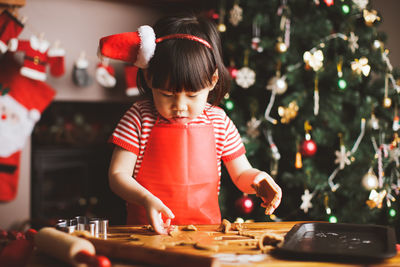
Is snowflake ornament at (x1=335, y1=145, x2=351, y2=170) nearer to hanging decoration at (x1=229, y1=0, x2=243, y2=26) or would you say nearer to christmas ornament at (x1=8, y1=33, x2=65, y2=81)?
hanging decoration at (x1=229, y1=0, x2=243, y2=26)

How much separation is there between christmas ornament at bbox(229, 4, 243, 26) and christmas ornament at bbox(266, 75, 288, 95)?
1.06 feet

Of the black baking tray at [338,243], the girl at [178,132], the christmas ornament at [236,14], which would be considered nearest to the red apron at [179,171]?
the girl at [178,132]

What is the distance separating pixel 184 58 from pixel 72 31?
6.13 ft

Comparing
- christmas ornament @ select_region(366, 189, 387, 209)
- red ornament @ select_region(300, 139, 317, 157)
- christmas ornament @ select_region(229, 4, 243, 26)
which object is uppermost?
christmas ornament @ select_region(229, 4, 243, 26)

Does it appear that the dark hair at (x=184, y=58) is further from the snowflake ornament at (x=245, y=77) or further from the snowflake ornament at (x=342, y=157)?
the snowflake ornament at (x=342, y=157)

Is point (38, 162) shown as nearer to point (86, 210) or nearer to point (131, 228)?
point (86, 210)

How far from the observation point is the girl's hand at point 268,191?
0.95 meters

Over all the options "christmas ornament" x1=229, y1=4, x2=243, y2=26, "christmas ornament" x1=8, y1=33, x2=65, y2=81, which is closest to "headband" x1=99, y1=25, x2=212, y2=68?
"christmas ornament" x1=229, y1=4, x2=243, y2=26

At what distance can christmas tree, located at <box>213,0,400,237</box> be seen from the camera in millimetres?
1834

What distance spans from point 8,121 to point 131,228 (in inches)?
70.5

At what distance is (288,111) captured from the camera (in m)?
1.81

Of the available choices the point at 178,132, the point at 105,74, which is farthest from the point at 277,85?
the point at 105,74

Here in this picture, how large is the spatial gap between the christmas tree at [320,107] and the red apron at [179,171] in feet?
2.43

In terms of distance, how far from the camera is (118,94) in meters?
2.77
